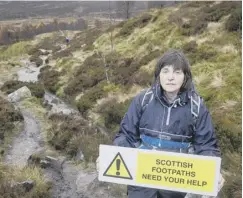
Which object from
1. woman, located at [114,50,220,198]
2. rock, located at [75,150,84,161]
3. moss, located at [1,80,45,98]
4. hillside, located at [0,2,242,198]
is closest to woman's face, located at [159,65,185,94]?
woman, located at [114,50,220,198]

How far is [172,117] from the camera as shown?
8.55 ft

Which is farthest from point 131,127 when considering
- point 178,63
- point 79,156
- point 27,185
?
point 79,156

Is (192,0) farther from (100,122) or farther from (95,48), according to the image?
(100,122)

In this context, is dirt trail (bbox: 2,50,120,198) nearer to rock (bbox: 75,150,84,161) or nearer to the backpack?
rock (bbox: 75,150,84,161)

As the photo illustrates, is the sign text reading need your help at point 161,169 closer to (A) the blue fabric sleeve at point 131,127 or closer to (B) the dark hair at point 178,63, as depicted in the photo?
(A) the blue fabric sleeve at point 131,127

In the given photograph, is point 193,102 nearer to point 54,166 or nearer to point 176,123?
point 176,123

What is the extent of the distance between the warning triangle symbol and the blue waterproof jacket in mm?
184

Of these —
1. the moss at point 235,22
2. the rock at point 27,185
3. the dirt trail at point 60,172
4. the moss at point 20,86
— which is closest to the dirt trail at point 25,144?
the dirt trail at point 60,172

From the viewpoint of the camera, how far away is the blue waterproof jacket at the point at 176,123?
260 cm

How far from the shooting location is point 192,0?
898 inches

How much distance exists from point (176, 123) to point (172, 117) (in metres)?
0.06

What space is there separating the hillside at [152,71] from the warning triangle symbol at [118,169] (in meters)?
2.84

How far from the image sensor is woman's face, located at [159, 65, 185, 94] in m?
2.61

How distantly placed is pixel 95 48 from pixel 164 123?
74.3 feet
